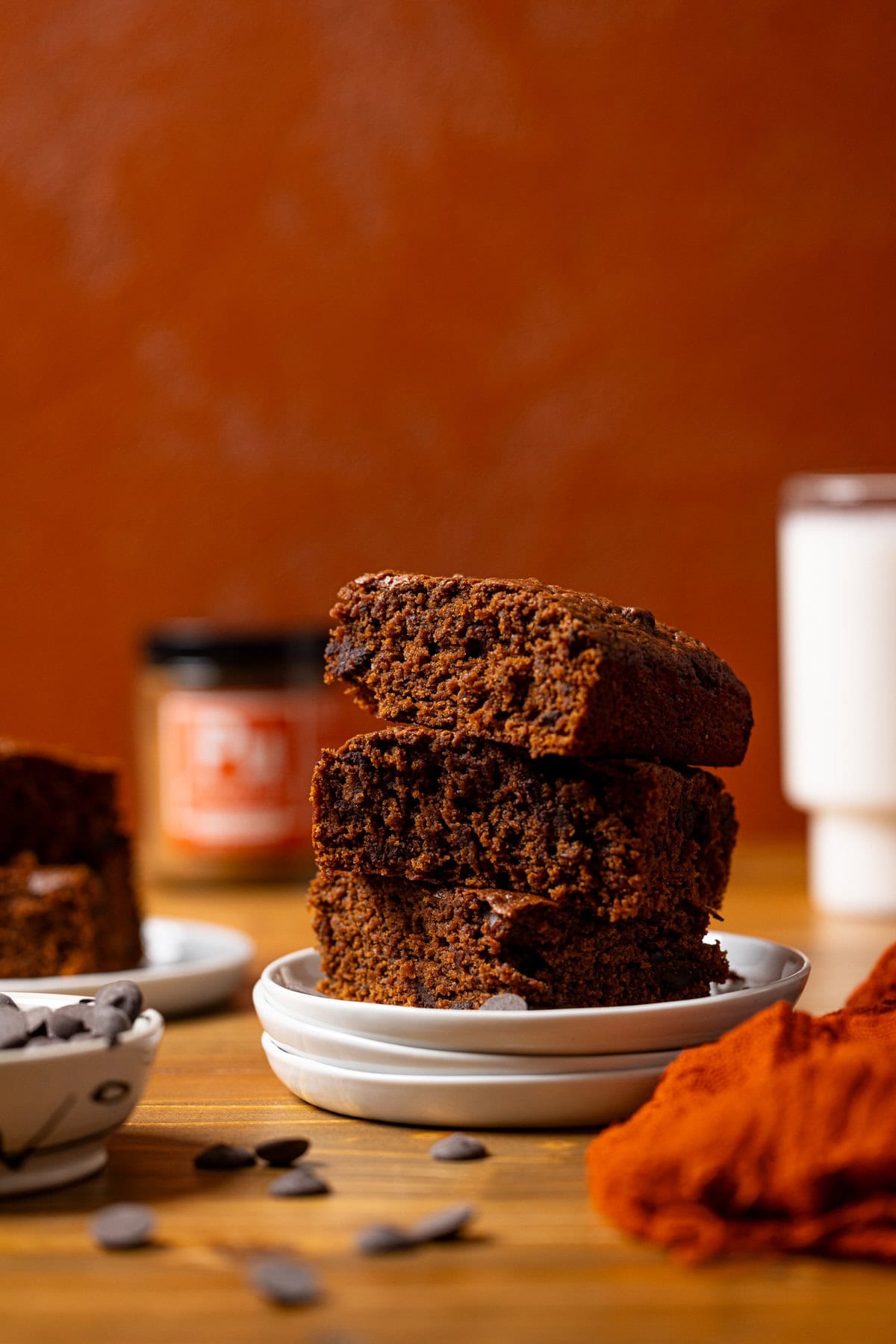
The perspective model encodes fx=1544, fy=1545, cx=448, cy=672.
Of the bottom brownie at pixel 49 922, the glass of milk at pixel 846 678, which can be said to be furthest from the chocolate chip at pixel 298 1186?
the glass of milk at pixel 846 678

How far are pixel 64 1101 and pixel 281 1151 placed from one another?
0.50 ft

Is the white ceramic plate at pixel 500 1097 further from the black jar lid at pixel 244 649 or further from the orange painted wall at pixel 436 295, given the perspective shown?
the orange painted wall at pixel 436 295

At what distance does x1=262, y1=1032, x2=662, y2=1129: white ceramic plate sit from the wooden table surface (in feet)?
Answer: 0.04

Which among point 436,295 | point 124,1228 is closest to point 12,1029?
point 124,1228

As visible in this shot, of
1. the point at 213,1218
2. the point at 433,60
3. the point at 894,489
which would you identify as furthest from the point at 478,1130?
the point at 433,60

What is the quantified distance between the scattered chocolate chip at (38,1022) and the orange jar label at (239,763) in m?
1.39

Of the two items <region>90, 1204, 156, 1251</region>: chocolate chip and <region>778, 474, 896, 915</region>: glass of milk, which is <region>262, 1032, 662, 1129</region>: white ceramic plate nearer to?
<region>90, 1204, 156, 1251</region>: chocolate chip

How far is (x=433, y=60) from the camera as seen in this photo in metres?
2.78

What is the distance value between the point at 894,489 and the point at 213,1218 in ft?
5.20

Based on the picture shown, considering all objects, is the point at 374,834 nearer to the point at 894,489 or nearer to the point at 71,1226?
the point at 71,1226

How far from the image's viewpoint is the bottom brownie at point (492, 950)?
1.14m

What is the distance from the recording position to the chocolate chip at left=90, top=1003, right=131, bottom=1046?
3.07 feet

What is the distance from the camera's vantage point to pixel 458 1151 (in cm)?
99

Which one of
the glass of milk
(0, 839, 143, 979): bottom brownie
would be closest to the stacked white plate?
(0, 839, 143, 979): bottom brownie
